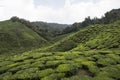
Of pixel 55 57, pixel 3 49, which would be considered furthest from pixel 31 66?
pixel 3 49

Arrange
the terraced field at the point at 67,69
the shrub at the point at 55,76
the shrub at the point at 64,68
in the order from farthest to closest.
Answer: the shrub at the point at 64,68 → the terraced field at the point at 67,69 → the shrub at the point at 55,76

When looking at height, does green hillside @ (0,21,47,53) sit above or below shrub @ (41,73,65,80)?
above

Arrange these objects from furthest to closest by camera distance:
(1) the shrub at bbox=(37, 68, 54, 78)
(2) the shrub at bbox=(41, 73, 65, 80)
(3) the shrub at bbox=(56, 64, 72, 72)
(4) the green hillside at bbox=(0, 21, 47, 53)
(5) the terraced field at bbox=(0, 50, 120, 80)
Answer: (4) the green hillside at bbox=(0, 21, 47, 53) < (3) the shrub at bbox=(56, 64, 72, 72) < (1) the shrub at bbox=(37, 68, 54, 78) < (5) the terraced field at bbox=(0, 50, 120, 80) < (2) the shrub at bbox=(41, 73, 65, 80)

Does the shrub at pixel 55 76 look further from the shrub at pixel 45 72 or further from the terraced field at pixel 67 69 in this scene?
the shrub at pixel 45 72

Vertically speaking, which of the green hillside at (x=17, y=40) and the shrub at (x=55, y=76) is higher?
the green hillside at (x=17, y=40)

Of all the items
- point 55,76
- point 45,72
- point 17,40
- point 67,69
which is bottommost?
point 55,76

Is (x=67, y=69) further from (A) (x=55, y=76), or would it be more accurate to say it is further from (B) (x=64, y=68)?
(A) (x=55, y=76)

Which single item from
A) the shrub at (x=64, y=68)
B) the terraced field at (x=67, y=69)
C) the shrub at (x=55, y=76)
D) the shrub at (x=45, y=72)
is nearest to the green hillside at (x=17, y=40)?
the terraced field at (x=67, y=69)

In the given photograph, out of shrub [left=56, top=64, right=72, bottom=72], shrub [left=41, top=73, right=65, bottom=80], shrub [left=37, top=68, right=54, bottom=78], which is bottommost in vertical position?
shrub [left=41, top=73, right=65, bottom=80]

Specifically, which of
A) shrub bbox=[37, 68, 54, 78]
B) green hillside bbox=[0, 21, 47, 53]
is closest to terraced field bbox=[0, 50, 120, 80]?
shrub bbox=[37, 68, 54, 78]

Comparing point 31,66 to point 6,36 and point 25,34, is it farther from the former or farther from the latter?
point 25,34

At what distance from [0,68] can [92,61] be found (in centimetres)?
1064

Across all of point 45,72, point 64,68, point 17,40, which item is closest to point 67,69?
point 64,68

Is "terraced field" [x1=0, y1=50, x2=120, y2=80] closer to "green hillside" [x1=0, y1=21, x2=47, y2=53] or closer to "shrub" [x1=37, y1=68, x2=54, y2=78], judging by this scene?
"shrub" [x1=37, y1=68, x2=54, y2=78]
